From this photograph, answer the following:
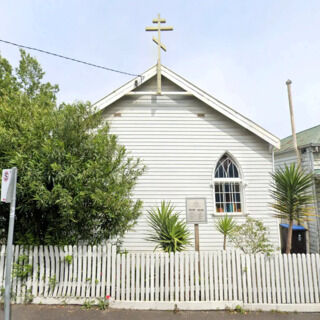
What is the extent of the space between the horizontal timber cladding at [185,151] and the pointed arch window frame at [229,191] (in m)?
0.18

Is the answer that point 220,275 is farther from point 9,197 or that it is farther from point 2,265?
point 2,265

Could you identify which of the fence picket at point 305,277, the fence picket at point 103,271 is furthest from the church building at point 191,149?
the fence picket at point 305,277

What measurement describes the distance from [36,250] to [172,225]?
11.0 ft

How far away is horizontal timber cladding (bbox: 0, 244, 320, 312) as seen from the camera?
473 cm

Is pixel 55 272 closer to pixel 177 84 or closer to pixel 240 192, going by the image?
pixel 240 192

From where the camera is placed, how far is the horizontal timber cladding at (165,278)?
4.73 metres

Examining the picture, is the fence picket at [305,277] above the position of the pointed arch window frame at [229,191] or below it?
below

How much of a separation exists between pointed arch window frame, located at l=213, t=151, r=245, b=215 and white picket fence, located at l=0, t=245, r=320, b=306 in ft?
10.8

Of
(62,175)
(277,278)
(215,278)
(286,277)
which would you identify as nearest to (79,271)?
(62,175)

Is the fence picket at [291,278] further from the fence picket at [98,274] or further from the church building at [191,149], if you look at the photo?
the fence picket at [98,274]

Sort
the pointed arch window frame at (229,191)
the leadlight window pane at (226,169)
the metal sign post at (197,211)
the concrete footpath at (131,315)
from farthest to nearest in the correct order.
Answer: the leadlight window pane at (226,169) < the pointed arch window frame at (229,191) < the metal sign post at (197,211) < the concrete footpath at (131,315)

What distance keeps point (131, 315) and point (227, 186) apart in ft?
18.3

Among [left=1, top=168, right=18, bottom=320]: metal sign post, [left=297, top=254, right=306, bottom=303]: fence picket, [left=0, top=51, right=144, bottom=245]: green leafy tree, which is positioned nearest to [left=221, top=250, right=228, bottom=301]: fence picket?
[left=297, top=254, right=306, bottom=303]: fence picket

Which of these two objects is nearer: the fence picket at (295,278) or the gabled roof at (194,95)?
the fence picket at (295,278)
